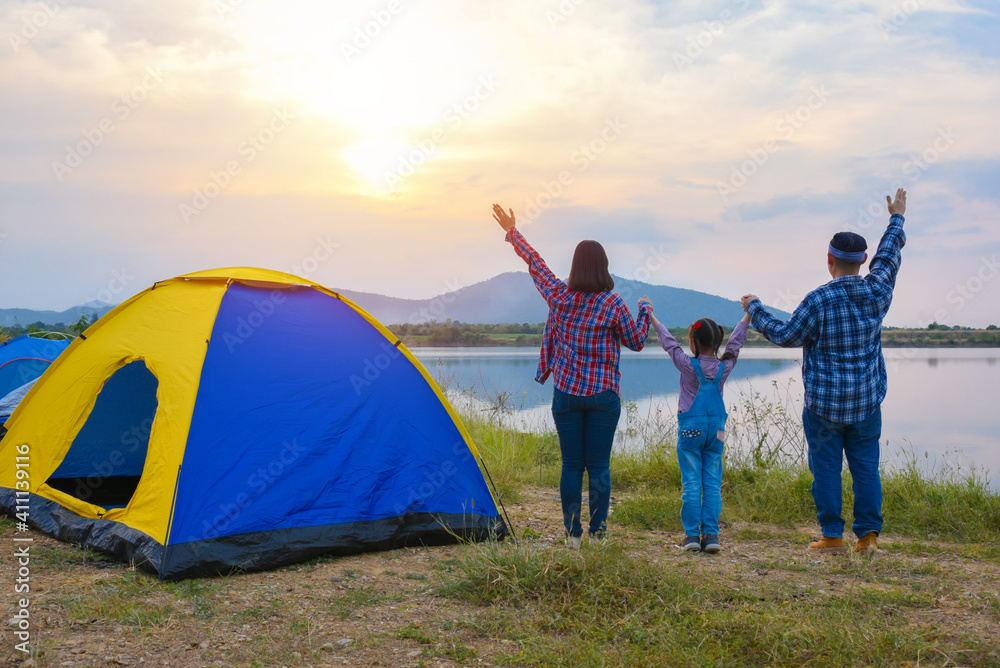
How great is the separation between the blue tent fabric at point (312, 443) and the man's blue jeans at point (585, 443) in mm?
799

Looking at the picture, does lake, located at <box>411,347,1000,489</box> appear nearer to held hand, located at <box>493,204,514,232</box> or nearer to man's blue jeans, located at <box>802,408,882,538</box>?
man's blue jeans, located at <box>802,408,882,538</box>

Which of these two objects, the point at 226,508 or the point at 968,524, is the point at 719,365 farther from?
the point at 226,508

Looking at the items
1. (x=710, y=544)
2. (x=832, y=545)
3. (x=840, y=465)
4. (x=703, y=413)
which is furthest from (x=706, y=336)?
(x=832, y=545)

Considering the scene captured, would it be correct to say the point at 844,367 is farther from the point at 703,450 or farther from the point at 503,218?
the point at 503,218

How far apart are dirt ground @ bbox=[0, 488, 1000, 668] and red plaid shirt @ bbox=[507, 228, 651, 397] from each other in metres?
1.00

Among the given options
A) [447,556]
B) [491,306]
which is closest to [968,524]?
[447,556]

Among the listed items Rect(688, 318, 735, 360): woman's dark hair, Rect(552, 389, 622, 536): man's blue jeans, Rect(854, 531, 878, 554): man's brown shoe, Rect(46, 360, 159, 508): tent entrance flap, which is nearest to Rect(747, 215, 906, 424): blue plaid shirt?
Rect(688, 318, 735, 360): woman's dark hair

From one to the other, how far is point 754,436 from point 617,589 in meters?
5.48

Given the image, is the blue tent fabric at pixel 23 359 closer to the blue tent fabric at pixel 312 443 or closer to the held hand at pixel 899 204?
the blue tent fabric at pixel 312 443

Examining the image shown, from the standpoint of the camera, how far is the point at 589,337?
4.66 meters

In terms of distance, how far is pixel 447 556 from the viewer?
495 cm

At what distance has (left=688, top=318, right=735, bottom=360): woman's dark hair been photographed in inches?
193

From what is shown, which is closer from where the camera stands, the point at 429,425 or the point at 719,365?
the point at 719,365

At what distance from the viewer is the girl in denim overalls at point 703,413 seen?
4871 millimetres
